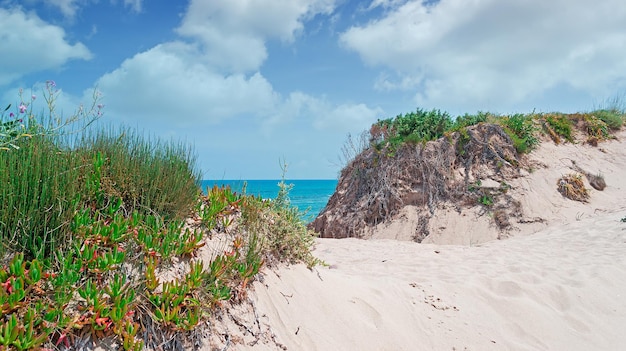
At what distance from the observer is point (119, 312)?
3051mm

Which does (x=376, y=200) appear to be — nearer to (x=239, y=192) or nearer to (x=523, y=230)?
(x=523, y=230)

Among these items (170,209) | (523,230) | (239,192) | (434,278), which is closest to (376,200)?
(523,230)

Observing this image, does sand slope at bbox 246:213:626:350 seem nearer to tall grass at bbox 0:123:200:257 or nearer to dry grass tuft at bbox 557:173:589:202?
tall grass at bbox 0:123:200:257

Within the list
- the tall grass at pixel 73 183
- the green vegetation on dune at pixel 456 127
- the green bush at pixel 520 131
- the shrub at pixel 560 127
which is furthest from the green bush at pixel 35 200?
the shrub at pixel 560 127

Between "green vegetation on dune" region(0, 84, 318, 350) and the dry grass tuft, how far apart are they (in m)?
9.34

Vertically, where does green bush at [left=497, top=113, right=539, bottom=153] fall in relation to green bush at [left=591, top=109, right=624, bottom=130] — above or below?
below

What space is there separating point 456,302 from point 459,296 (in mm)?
174

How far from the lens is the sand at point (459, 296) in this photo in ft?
13.9

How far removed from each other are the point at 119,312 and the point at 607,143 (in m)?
15.6

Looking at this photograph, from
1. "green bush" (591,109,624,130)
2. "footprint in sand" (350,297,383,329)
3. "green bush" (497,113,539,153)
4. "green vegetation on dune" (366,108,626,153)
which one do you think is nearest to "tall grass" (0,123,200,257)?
"footprint in sand" (350,297,383,329)

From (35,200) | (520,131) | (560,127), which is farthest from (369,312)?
(560,127)

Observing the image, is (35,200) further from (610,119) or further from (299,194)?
(299,194)

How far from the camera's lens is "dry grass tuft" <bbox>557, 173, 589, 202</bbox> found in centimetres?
1144

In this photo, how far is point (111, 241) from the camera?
3.67 metres
